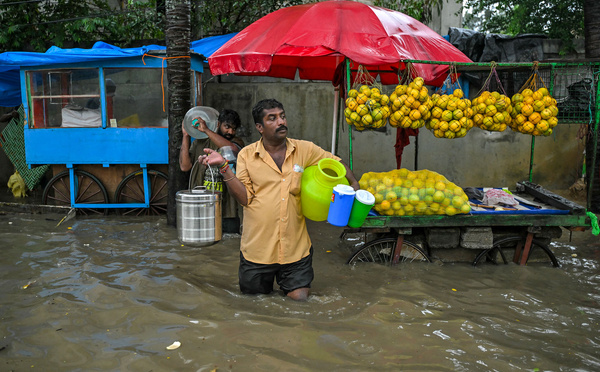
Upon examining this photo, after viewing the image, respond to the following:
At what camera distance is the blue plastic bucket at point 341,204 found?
130 inches

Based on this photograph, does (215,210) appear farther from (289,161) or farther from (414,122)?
(414,122)

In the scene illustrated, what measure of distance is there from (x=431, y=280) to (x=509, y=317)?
33.8 inches

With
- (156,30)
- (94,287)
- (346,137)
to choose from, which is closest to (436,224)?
(94,287)

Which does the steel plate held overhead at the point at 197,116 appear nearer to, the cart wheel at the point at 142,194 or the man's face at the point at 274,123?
the man's face at the point at 274,123

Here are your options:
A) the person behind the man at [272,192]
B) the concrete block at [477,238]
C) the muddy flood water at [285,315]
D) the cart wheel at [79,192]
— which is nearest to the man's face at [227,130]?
the muddy flood water at [285,315]

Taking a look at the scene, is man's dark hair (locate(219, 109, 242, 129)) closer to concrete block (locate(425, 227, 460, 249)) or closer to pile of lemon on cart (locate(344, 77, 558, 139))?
pile of lemon on cart (locate(344, 77, 558, 139))

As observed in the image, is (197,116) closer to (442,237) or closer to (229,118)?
(229,118)

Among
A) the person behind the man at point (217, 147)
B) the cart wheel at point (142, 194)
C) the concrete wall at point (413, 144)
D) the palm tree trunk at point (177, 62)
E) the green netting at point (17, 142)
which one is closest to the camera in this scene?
the person behind the man at point (217, 147)

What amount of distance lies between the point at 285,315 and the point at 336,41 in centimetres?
267

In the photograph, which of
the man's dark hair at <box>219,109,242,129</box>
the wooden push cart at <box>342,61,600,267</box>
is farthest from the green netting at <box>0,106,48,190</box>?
the wooden push cart at <box>342,61,600,267</box>

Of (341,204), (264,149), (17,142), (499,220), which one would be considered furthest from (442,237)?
(17,142)

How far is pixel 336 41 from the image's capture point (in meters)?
4.69

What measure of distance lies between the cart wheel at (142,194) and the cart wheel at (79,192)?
0.27 m

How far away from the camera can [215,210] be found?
12.4 feet
